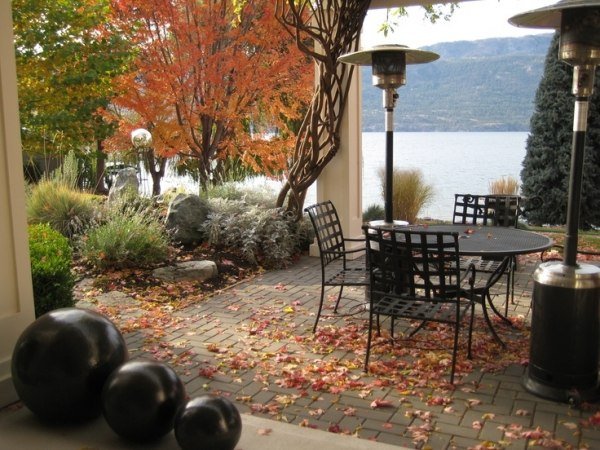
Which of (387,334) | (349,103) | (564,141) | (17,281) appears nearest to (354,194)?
(349,103)

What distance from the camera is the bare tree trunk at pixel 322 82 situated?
23.2 ft

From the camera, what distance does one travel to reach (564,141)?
10.3 m

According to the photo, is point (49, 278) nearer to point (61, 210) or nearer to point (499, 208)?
point (61, 210)

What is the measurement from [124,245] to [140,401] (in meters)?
3.99

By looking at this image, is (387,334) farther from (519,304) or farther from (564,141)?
(564,141)

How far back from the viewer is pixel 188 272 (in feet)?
20.6

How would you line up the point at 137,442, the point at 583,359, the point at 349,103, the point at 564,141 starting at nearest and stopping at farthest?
1. the point at 137,442
2. the point at 583,359
3. the point at 349,103
4. the point at 564,141

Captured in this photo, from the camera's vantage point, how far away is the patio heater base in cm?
329

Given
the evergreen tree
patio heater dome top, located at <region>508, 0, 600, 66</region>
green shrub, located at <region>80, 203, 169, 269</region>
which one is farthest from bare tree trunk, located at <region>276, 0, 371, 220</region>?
the evergreen tree

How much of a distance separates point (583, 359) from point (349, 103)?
5128 millimetres

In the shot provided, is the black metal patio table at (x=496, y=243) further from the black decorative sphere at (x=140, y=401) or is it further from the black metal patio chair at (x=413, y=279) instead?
the black decorative sphere at (x=140, y=401)

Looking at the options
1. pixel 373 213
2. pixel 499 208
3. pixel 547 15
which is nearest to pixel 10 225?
pixel 547 15

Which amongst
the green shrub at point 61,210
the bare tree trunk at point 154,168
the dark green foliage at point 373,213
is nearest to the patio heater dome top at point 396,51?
the green shrub at point 61,210

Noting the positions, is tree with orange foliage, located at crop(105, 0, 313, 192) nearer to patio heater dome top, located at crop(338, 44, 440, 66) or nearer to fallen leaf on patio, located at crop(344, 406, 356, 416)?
patio heater dome top, located at crop(338, 44, 440, 66)
